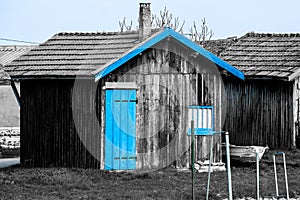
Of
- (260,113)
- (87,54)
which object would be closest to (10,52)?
(87,54)

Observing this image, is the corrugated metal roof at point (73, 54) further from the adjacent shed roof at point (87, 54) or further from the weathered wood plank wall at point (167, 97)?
the weathered wood plank wall at point (167, 97)

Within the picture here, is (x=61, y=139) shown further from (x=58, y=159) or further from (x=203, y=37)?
(x=203, y=37)

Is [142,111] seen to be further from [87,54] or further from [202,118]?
[87,54]

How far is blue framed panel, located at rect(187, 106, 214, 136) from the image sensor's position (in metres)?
20.3

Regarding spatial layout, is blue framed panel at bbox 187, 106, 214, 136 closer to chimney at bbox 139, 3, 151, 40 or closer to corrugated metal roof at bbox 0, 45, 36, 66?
chimney at bbox 139, 3, 151, 40

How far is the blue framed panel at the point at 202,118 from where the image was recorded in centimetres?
2027

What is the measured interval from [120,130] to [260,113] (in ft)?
21.4

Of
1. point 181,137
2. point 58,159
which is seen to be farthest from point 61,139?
point 181,137

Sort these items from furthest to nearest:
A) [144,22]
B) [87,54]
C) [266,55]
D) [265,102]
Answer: [266,55], [265,102], [87,54], [144,22]

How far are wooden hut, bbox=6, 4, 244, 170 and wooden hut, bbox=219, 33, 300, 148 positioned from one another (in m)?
3.33

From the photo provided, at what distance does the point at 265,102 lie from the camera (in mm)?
23750

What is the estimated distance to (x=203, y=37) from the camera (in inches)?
2039

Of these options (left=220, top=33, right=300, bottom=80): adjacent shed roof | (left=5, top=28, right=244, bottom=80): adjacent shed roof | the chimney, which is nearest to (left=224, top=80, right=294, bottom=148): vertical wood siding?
(left=220, top=33, right=300, bottom=80): adjacent shed roof

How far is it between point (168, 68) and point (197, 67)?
0.93m
